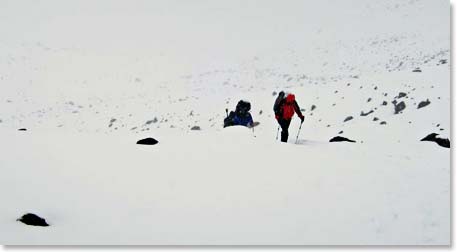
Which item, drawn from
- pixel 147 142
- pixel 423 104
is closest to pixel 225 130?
pixel 147 142

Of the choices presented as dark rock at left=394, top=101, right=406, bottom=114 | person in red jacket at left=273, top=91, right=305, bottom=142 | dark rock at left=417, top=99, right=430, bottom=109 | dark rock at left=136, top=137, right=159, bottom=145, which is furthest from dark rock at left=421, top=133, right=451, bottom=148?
dark rock at left=136, top=137, right=159, bottom=145

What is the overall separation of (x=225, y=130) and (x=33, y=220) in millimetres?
6133

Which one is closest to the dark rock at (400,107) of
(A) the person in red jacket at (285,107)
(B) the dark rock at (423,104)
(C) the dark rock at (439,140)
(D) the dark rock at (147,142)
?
Answer: (B) the dark rock at (423,104)

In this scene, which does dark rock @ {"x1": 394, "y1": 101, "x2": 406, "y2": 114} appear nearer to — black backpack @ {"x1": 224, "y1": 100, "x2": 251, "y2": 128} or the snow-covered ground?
the snow-covered ground

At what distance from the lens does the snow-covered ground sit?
614cm

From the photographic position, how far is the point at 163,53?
128 ft

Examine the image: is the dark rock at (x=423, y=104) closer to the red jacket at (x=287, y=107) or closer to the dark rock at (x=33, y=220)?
the red jacket at (x=287, y=107)

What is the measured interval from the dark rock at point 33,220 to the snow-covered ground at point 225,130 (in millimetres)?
118

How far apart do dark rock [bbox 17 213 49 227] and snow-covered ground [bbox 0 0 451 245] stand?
12 centimetres

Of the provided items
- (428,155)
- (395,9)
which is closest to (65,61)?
(395,9)

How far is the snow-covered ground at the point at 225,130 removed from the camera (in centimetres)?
614

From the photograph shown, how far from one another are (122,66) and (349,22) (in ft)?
63.8

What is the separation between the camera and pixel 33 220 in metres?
6.49

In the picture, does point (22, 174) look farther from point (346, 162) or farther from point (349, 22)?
point (349, 22)
